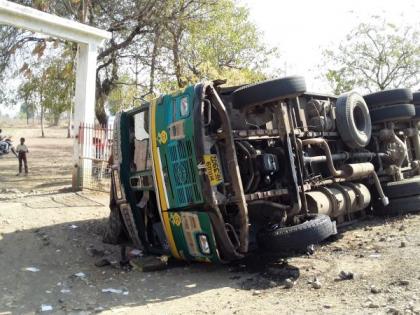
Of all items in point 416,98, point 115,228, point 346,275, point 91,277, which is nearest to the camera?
point 346,275

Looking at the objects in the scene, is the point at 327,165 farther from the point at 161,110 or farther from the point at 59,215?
the point at 59,215

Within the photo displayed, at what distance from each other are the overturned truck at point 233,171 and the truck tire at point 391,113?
799 mm

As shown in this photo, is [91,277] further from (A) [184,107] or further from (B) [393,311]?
(B) [393,311]

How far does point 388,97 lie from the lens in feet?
23.4

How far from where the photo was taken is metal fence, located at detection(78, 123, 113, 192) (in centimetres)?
974

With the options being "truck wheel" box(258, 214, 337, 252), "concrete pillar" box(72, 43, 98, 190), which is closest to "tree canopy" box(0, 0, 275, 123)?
"concrete pillar" box(72, 43, 98, 190)

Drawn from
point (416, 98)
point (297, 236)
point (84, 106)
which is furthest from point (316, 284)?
point (84, 106)

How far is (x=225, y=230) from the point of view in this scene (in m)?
4.56

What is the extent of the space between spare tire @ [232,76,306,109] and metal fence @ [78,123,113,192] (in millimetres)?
5271

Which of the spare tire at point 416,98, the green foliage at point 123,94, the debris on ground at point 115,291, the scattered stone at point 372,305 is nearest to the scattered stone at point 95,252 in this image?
the debris on ground at point 115,291

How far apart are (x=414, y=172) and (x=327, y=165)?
111 inches

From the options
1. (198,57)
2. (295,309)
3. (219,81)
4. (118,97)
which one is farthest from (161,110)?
(118,97)

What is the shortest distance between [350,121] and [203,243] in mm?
2749

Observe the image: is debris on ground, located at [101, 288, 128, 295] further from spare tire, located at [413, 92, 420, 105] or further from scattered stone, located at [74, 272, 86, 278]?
spare tire, located at [413, 92, 420, 105]
